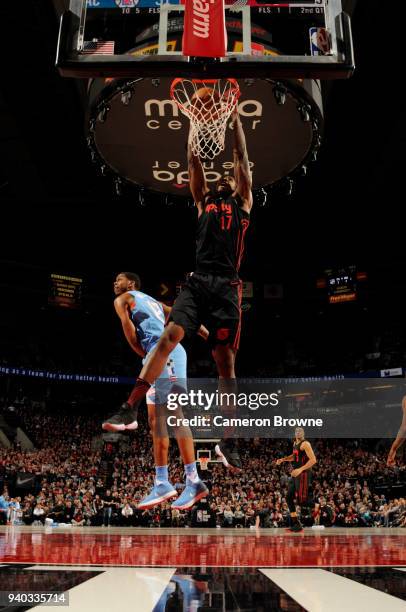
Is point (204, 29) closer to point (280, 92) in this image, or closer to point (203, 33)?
point (203, 33)

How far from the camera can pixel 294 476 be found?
9.80 meters

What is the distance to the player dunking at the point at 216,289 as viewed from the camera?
3.47 metres

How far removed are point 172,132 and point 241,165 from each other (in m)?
4.53

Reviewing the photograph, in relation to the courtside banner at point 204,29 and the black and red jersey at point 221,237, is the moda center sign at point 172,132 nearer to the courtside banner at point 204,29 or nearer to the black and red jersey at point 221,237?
the courtside banner at point 204,29

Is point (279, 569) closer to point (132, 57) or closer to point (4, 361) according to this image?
point (132, 57)

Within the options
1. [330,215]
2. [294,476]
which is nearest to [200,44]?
[294,476]

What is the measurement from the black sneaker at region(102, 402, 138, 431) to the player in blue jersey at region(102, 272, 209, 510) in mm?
462

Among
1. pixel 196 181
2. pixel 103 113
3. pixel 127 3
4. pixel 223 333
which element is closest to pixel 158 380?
pixel 223 333

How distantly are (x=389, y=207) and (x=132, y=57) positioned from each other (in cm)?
1503

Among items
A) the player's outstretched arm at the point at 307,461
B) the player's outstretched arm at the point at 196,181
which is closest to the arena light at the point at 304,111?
the player's outstretched arm at the point at 196,181

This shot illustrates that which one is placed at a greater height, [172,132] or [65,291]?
[65,291]

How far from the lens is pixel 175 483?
13.6 metres

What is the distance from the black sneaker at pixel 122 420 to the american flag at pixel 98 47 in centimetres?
258

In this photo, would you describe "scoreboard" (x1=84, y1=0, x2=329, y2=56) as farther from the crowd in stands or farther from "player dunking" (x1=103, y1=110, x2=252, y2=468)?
the crowd in stands
